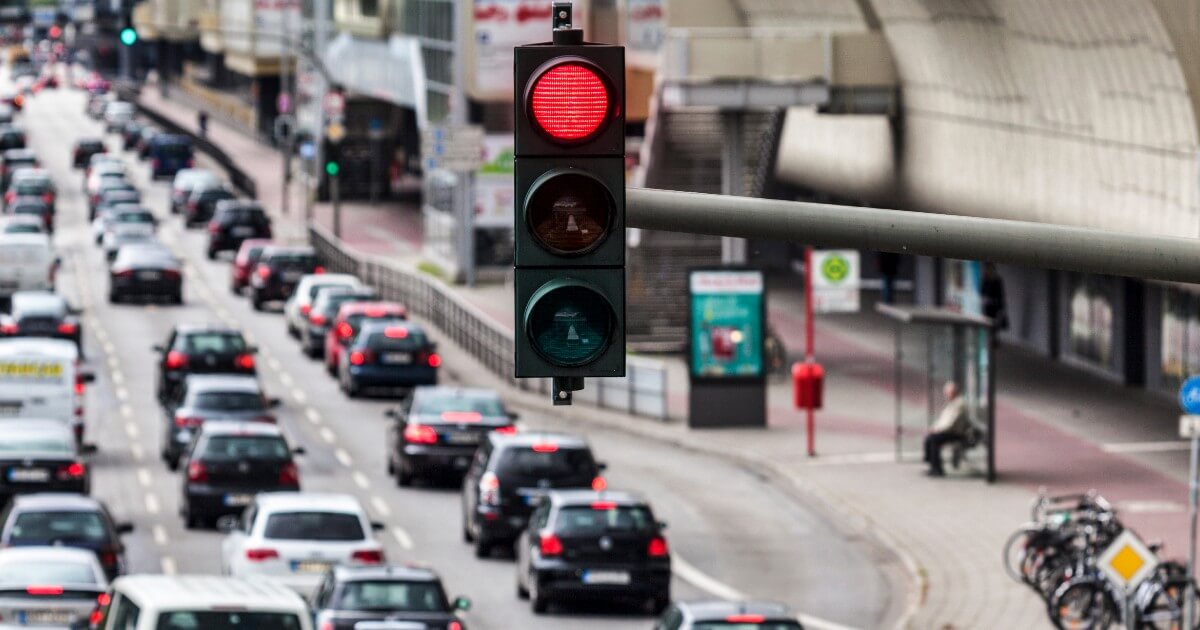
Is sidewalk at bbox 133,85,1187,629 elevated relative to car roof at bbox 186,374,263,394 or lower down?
lower down

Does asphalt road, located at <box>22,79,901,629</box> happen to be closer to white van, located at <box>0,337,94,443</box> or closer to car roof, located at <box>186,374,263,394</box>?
white van, located at <box>0,337,94,443</box>

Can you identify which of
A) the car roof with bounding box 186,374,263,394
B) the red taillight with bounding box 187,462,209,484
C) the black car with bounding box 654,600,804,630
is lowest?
the red taillight with bounding box 187,462,209,484

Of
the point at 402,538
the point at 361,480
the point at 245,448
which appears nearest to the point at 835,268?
the point at 361,480

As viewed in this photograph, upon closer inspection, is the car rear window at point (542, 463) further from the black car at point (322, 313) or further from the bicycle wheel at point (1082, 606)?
the black car at point (322, 313)

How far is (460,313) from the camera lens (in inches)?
2119

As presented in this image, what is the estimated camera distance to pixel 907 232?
7.88 meters

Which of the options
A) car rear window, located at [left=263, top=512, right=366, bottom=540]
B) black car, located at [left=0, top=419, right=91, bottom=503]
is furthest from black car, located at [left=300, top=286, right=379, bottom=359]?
car rear window, located at [left=263, top=512, right=366, bottom=540]

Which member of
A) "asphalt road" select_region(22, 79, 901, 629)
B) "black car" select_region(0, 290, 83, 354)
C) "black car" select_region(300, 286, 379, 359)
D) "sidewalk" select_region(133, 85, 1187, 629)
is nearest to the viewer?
"asphalt road" select_region(22, 79, 901, 629)

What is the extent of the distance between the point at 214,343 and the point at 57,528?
18.0 metres

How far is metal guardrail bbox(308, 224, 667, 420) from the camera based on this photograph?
43.3 meters

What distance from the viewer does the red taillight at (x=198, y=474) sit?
32219mm

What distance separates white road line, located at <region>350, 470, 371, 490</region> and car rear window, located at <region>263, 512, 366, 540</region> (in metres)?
10.2

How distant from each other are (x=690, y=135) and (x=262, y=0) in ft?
247

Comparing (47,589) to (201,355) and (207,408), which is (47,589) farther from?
(201,355)
